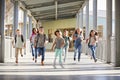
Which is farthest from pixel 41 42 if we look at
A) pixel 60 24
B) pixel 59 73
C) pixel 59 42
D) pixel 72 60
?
pixel 60 24

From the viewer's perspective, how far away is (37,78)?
910 centimetres

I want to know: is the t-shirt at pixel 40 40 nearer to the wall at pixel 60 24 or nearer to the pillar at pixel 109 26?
the pillar at pixel 109 26

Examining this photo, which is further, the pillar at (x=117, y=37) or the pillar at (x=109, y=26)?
the pillar at (x=109, y=26)

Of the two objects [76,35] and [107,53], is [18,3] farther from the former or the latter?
[107,53]

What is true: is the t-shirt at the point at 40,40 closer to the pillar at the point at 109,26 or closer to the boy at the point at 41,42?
the boy at the point at 41,42

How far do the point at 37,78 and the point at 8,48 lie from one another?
9.70 metres

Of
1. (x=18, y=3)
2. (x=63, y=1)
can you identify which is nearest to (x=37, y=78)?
(x=18, y=3)

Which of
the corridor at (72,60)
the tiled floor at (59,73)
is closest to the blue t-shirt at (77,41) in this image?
the corridor at (72,60)

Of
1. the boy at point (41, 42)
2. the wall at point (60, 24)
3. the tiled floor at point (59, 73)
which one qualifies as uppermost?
the wall at point (60, 24)

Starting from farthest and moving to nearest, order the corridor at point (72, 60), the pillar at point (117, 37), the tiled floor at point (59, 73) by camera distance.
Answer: the pillar at point (117, 37), the corridor at point (72, 60), the tiled floor at point (59, 73)

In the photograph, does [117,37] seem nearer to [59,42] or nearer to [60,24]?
[59,42]

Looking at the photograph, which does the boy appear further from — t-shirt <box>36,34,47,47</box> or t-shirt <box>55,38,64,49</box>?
t-shirt <box>55,38,64,49</box>

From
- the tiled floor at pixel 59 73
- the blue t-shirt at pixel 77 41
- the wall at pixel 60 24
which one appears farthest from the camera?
the wall at pixel 60 24

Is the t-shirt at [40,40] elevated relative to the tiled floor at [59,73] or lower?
elevated
